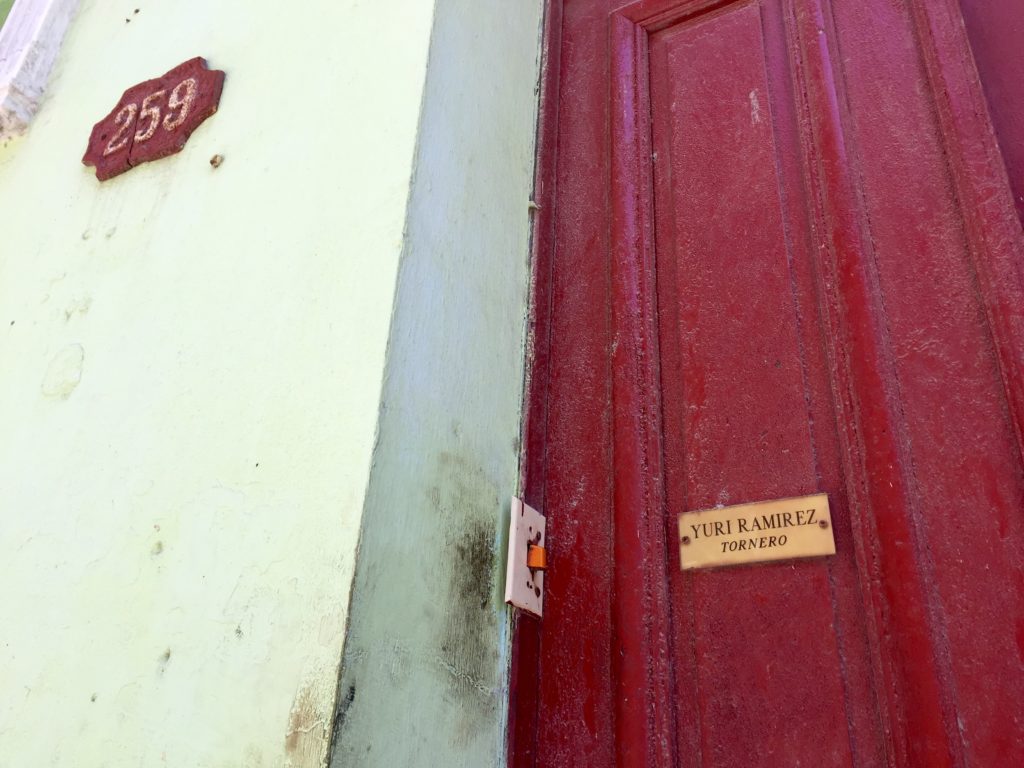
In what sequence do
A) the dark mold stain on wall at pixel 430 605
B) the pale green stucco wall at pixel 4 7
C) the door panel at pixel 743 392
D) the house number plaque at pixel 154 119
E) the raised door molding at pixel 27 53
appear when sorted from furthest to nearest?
the pale green stucco wall at pixel 4 7 < the raised door molding at pixel 27 53 < the house number plaque at pixel 154 119 < the door panel at pixel 743 392 < the dark mold stain on wall at pixel 430 605

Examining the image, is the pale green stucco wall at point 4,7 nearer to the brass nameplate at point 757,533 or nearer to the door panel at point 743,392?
the door panel at point 743,392

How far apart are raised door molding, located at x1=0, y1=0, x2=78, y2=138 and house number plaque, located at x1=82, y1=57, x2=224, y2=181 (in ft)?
1.18

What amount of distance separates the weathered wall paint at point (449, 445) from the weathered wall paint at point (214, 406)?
0.03m

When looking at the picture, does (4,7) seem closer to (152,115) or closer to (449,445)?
(152,115)

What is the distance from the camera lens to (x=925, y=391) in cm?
105

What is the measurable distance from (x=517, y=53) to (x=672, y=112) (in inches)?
13.5

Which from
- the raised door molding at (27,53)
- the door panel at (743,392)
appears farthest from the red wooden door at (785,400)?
the raised door molding at (27,53)

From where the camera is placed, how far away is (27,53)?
1.95 metres

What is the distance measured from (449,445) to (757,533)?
17.5 inches

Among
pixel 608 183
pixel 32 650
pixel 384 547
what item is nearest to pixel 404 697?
pixel 384 547

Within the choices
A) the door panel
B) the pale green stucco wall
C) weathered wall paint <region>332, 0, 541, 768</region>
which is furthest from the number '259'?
the pale green stucco wall

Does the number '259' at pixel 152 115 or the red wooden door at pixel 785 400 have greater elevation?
the number '259' at pixel 152 115

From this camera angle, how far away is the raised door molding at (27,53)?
6.23ft

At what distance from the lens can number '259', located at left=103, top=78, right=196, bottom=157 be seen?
5.09 ft
